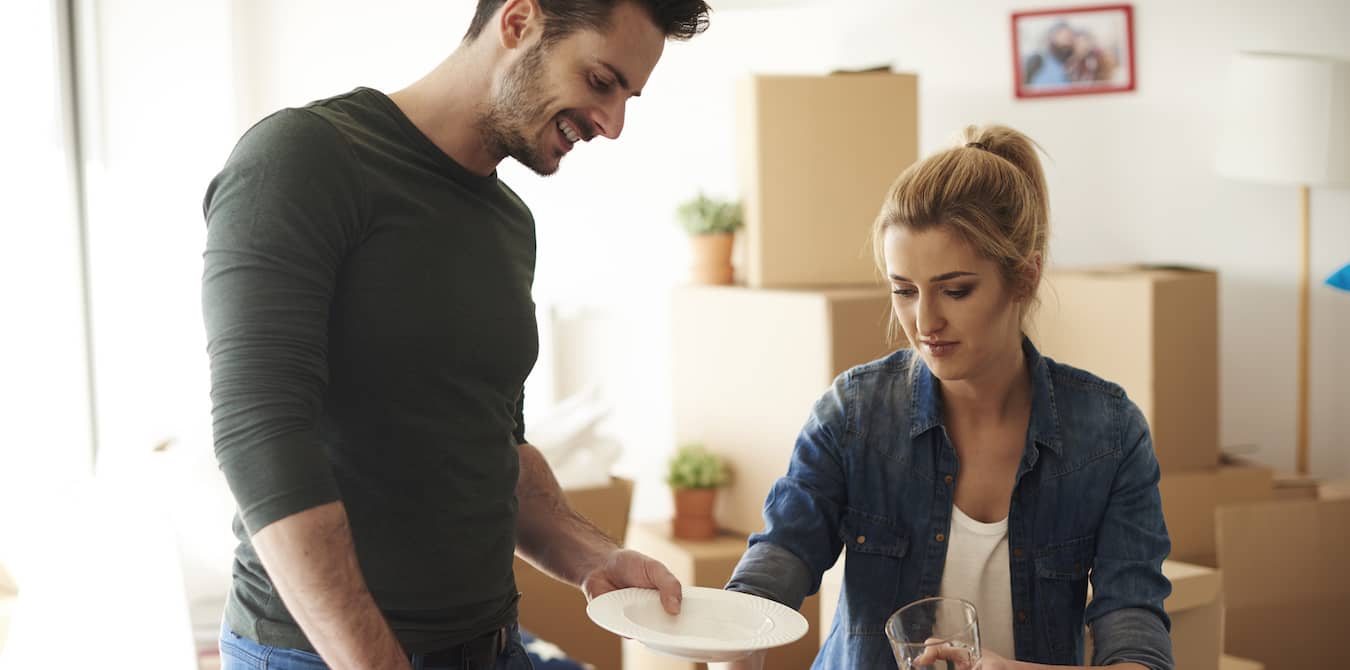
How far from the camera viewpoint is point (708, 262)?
9.80 feet

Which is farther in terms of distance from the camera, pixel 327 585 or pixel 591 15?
pixel 591 15

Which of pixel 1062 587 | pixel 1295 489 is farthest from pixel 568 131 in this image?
pixel 1295 489

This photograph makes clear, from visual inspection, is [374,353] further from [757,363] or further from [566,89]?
[757,363]

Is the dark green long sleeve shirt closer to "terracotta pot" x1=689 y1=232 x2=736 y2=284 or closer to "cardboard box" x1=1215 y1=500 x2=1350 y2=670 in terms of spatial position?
"terracotta pot" x1=689 y1=232 x2=736 y2=284

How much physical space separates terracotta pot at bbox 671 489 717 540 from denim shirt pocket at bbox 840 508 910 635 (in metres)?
1.38

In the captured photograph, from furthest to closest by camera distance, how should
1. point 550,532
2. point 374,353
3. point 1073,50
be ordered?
point 1073,50
point 550,532
point 374,353

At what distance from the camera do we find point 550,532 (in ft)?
4.60

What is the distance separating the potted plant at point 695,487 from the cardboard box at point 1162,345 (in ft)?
2.78

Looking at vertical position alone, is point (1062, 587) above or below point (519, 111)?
below

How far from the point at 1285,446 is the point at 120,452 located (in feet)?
9.75

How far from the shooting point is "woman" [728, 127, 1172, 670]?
137cm

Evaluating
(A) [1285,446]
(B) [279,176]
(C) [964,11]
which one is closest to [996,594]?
(B) [279,176]

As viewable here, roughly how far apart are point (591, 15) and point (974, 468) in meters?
0.69

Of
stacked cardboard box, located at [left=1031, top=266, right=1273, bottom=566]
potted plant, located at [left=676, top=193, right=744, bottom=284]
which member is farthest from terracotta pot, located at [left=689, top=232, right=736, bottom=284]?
stacked cardboard box, located at [left=1031, top=266, right=1273, bottom=566]
